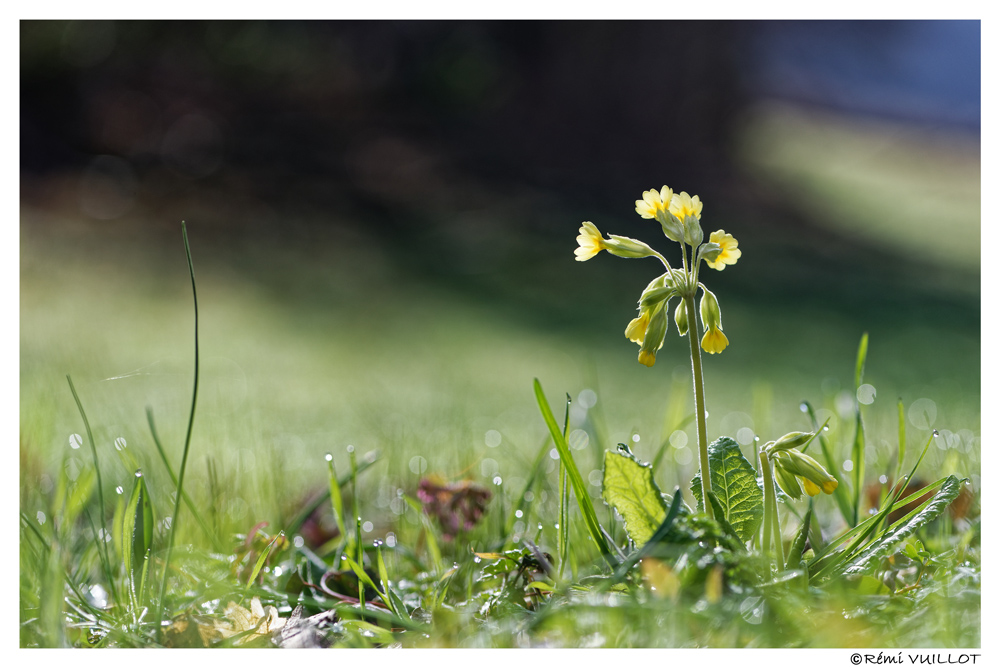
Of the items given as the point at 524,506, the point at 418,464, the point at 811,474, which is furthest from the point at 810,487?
the point at 418,464

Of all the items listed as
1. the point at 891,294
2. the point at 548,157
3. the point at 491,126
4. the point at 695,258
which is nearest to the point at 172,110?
the point at 491,126

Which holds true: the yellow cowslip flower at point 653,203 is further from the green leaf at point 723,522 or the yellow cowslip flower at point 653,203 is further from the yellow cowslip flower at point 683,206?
the green leaf at point 723,522

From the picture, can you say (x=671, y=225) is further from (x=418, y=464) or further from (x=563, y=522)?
(x=418, y=464)

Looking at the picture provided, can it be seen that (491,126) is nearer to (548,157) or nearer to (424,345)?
(548,157)

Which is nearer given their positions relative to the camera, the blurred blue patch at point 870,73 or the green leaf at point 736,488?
the green leaf at point 736,488

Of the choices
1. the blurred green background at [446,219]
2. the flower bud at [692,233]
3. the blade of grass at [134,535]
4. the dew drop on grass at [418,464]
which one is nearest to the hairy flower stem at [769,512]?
the flower bud at [692,233]

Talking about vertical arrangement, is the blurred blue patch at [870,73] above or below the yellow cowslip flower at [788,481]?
above

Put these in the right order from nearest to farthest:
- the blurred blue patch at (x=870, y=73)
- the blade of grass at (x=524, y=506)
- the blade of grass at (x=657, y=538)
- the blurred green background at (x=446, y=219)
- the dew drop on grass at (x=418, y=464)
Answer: the blade of grass at (x=657, y=538) → the blade of grass at (x=524, y=506) → the dew drop on grass at (x=418, y=464) → the blurred green background at (x=446, y=219) → the blurred blue patch at (x=870, y=73)
